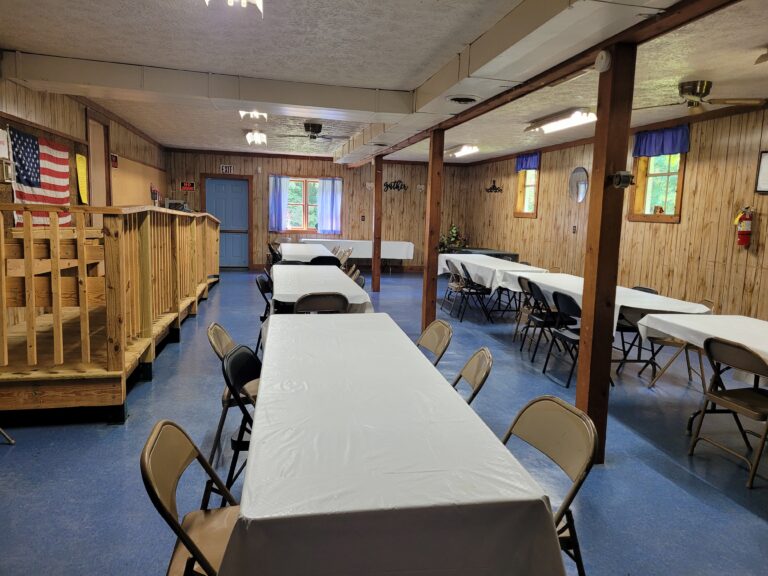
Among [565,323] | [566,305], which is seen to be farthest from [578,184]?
[566,305]

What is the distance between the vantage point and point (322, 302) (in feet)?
13.4

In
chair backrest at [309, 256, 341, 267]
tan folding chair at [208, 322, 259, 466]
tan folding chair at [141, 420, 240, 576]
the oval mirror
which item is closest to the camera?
tan folding chair at [141, 420, 240, 576]

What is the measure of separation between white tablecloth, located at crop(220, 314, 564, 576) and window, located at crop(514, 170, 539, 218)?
890 cm

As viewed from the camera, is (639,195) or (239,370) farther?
(639,195)

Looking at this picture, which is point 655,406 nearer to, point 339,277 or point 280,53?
point 339,277

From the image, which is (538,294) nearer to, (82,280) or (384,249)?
(82,280)

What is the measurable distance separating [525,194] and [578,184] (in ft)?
6.72

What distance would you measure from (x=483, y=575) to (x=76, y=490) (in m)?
2.18

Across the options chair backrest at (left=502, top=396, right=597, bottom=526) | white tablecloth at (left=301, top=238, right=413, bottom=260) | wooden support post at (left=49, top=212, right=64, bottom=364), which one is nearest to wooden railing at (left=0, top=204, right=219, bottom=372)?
wooden support post at (left=49, top=212, right=64, bottom=364)

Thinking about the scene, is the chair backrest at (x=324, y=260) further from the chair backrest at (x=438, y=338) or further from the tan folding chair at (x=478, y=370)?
the tan folding chair at (x=478, y=370)

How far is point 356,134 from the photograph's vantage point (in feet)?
27.0

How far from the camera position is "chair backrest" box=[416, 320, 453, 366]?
283 cm

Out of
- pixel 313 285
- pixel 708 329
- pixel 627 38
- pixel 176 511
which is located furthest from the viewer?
pixel 313 285

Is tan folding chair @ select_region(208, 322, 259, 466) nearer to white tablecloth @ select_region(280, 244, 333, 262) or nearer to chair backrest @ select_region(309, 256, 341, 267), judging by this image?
chair backrest @ select_region(309, 256, 341, 267)
